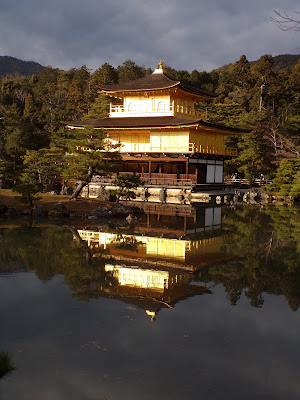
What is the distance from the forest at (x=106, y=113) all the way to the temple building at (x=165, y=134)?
528 centimetres

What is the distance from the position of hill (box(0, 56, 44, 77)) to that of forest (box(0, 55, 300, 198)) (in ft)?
337

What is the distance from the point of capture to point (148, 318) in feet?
26.7

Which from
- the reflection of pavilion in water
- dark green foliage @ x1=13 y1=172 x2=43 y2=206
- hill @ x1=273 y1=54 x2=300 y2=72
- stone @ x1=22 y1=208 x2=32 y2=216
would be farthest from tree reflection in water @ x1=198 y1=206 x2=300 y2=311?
hill @ x1=273 y1=54 x2=300 y2=72

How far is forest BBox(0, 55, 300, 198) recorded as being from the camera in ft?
110

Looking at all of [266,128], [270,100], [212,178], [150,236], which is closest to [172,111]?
[212,178]

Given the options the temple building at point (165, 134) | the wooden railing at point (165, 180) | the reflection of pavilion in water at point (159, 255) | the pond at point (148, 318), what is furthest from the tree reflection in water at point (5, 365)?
the temple building at point (165, 134)

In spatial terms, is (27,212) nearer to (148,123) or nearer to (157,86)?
(148,123)

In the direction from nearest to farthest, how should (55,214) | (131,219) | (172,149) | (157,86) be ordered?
1. (131,219)
2. (55,214)
3. (172,149)
4. (157,86)

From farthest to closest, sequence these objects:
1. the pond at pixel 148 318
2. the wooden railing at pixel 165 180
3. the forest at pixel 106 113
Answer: the wooden railing at pixel 165 180, the forest at pixel 106 113, the pond at pixel 148 318

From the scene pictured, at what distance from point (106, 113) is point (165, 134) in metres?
15.0

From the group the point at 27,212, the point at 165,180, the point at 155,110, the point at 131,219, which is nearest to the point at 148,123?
the point at 155,110

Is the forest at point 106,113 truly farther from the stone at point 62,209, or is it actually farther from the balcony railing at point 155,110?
the balcony railing at point 155,110

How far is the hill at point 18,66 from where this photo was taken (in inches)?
7028

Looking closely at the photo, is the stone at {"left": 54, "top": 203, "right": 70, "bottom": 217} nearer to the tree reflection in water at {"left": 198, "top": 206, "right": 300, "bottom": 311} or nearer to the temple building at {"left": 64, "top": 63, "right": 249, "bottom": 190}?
the tree reflection in water at {"left": 198, "top": 206, "right": 300, "bottom": 311}
